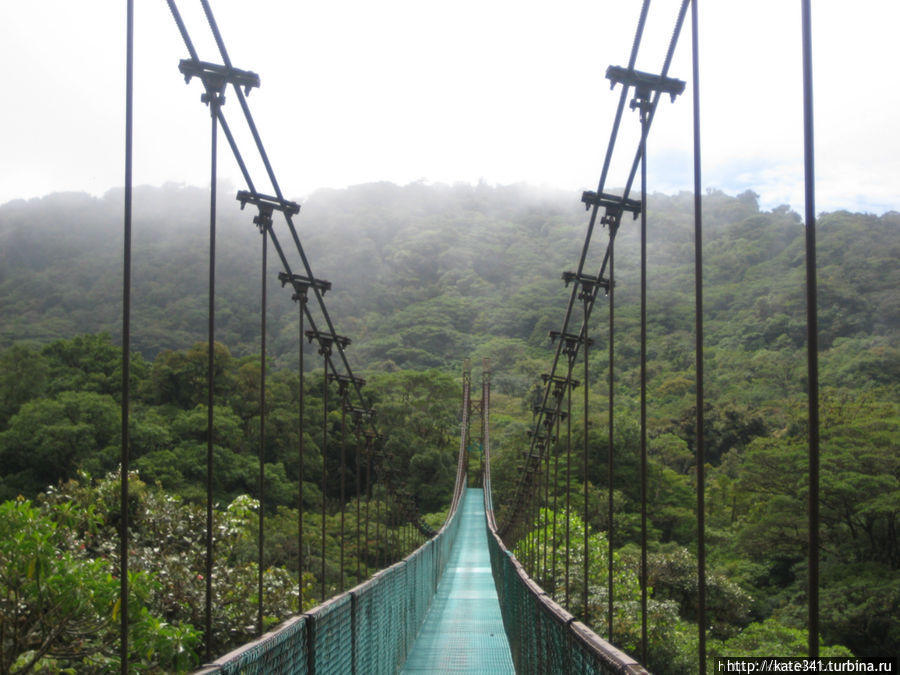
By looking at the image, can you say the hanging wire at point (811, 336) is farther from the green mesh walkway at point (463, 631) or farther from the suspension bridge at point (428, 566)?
the green mesh walkway at point (463, 631)

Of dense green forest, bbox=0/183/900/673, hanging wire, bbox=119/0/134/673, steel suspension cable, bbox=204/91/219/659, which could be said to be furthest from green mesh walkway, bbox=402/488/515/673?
hanging wire, bbox=119/0/134/673

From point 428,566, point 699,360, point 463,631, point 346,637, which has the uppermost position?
point 699,360

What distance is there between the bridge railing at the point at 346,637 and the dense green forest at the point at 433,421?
1106 mm

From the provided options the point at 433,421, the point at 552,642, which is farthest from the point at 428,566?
the point at 433,421

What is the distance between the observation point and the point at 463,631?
6.32 metres

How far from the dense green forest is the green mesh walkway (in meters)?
0.78

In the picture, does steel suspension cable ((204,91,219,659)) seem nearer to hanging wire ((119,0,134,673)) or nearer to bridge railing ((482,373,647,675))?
A: hanging wire ((119,0,134,673))

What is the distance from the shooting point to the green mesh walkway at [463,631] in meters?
4.98

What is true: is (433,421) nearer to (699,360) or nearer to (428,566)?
(428,566)

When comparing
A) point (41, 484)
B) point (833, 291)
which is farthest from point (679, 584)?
point (833, 291)

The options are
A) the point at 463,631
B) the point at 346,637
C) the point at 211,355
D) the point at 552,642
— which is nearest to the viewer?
the point at 211,355

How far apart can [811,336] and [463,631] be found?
18.3 feet

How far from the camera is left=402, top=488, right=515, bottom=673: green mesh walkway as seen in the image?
4977 millimetres

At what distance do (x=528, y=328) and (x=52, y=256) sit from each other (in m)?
28.9
